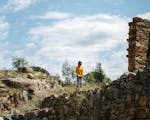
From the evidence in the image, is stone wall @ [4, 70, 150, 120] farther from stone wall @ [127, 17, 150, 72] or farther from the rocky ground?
stone wall @ [127, 17, 150, 72]

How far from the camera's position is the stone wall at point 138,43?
70.4 ft

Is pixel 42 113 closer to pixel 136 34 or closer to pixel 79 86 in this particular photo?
pixel 79 86

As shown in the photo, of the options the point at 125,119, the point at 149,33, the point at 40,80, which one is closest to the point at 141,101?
the point at 125,119

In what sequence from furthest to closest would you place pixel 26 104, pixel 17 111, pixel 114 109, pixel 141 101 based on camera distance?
pixel 26 104, pixel 17 111, pixel 114 109, pixel 141 101

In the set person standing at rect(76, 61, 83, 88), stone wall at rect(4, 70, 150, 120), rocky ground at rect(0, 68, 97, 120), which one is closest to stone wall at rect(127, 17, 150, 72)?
person standing at rect(76, 61, 83, 88)

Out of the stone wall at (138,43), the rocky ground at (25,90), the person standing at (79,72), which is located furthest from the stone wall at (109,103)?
the stone wall at (138,43)

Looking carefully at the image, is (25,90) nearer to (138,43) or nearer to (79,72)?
(79,72)

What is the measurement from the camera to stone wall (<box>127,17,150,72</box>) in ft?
70.4

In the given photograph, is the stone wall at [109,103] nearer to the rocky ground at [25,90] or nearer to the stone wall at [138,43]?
the rocky ground at [25,90]

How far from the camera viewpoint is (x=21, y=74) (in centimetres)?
3788

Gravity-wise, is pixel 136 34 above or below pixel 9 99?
above

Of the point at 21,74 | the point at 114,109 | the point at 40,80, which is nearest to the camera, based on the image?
the point at 114,109

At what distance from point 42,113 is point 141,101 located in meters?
6.26

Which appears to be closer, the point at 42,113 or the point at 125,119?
the point at 125,119
